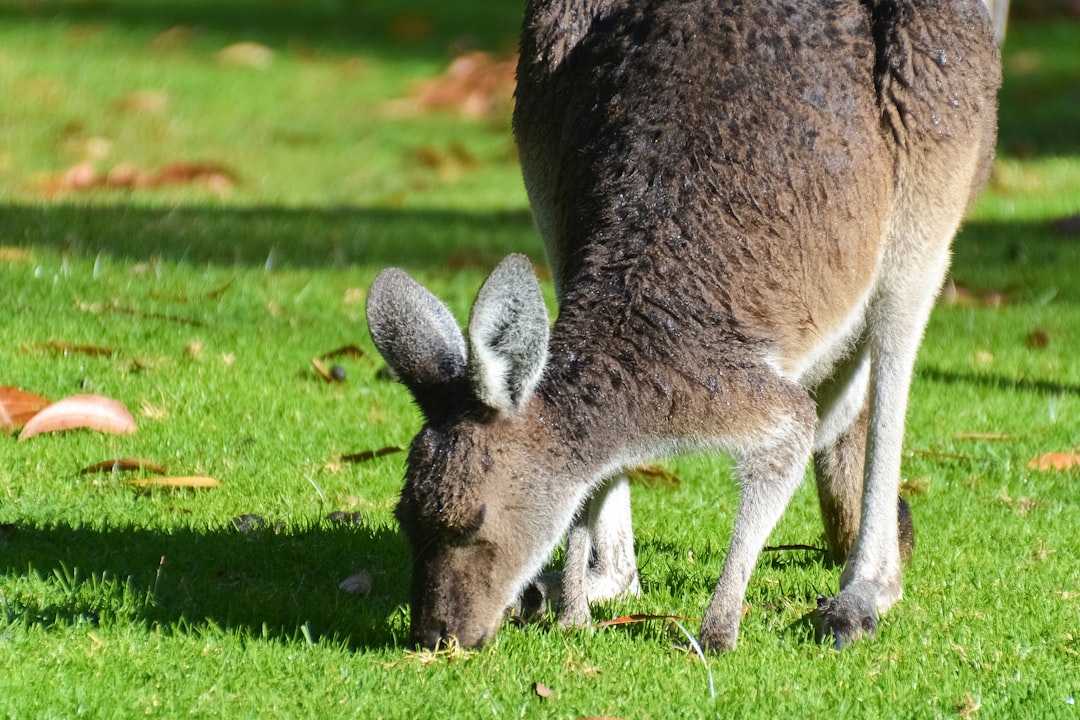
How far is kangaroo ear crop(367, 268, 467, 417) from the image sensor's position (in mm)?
3559

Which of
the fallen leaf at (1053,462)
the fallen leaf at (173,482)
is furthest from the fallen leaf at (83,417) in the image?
the fallen leaf at (1053,462)

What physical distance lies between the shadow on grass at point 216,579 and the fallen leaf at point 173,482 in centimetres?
35

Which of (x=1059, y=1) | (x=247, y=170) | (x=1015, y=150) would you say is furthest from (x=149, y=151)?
(x=1059, y=1)

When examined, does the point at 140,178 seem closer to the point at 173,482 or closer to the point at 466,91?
the point at 466,91

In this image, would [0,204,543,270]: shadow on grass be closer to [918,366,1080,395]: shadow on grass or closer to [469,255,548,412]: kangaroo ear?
[918,366,1080,395]: shadow on grass

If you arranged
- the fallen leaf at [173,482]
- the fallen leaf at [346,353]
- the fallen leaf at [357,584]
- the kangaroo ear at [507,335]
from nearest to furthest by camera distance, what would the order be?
the kangaroo ear at [507,335], the fallen leaf at [357,584], the fallen leaf at [173,482], the fallen leaf at [346,353]

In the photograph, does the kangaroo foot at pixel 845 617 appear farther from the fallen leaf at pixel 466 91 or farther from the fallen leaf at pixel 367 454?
the fallen leaf at pixel 466 91

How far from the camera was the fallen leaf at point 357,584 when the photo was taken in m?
4.28

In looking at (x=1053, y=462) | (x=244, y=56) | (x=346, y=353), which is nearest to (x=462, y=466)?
(x=1053, y=462)

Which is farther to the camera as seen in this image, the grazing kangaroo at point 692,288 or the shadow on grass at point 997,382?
the shadow on grass at point 997,382

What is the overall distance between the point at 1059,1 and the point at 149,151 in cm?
987

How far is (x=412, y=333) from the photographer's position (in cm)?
356

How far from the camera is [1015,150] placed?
1128 centimetres

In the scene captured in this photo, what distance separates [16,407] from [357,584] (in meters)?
1.61
